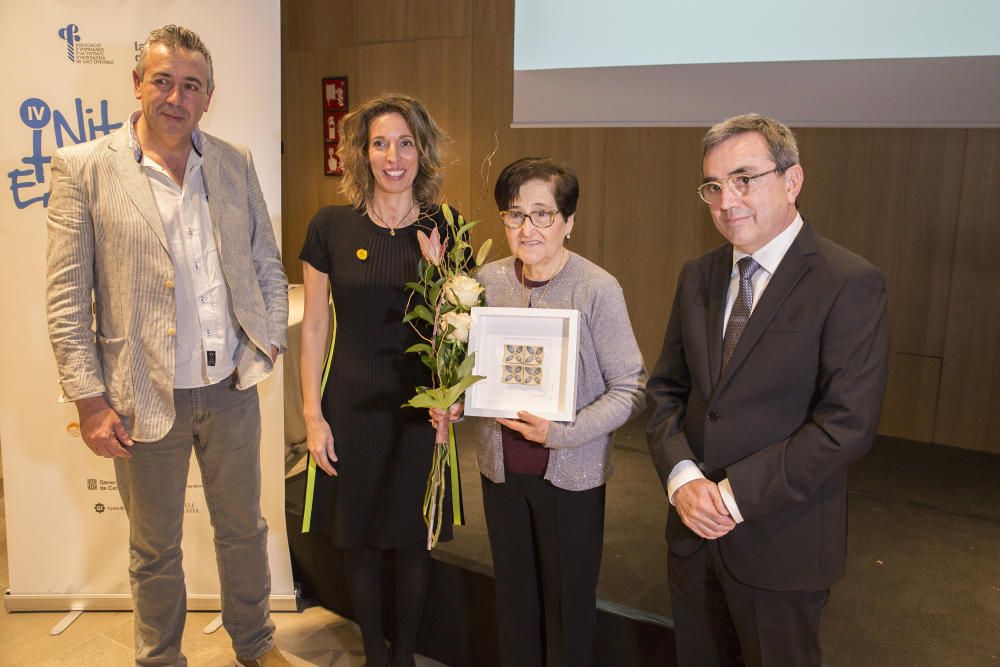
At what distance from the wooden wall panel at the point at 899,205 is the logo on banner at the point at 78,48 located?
3.15m

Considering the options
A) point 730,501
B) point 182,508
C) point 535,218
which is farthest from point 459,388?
point 182,508

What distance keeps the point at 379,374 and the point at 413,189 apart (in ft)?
1.67

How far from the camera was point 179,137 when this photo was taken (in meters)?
1.99

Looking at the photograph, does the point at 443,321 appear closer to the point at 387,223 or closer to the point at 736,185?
the point at 387,223

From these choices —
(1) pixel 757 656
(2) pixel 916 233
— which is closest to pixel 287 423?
(1) pixel 757 656

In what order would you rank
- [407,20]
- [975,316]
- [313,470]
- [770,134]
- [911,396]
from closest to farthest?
1. [770,134]
2. [313,470]
3. [975,316]
4. [911,396]
5. [407,20]

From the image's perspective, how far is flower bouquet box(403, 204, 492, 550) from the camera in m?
1.83

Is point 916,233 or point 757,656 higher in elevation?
point 916,233

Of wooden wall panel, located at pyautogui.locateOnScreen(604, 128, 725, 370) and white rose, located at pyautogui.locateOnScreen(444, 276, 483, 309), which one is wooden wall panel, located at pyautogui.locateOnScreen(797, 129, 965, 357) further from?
white rose, located at pyautogui.locateOnScreen(444, 276, 483, 309)

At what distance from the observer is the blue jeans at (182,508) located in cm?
212

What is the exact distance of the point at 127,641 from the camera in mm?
2775

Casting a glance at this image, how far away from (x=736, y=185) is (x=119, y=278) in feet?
4.87

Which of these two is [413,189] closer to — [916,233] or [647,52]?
[647,52]

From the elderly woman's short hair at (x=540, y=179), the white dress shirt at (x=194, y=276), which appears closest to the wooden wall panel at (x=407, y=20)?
the white dress shirt at (x=194, y=276)
